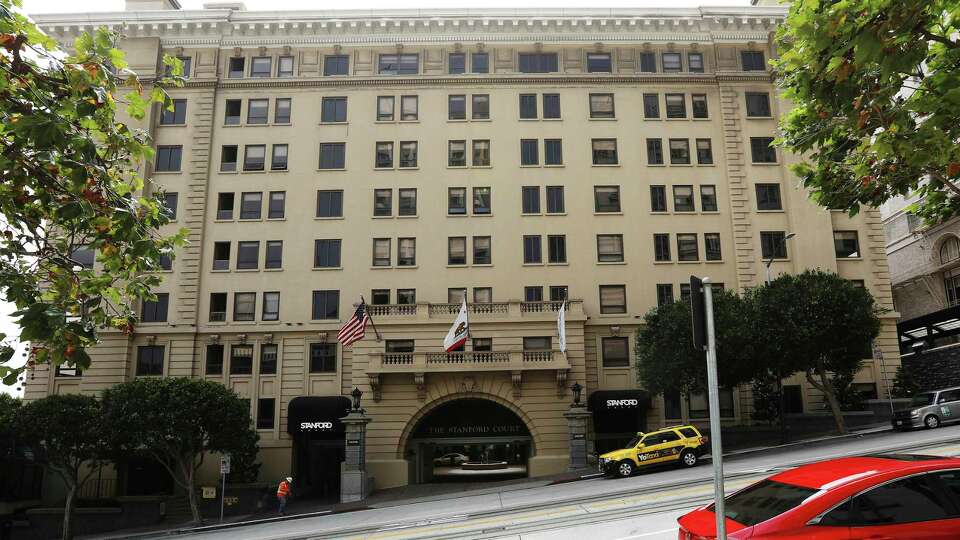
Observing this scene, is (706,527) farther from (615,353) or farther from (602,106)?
(602,106)

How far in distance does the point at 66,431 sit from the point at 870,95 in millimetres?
34688

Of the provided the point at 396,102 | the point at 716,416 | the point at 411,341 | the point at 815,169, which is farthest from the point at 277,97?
the point at 716,416

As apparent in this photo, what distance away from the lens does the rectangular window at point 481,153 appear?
140ft

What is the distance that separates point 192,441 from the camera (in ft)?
108

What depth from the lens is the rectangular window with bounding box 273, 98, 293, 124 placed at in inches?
1704

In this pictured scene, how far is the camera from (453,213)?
137 ft

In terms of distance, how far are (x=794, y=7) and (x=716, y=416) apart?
6.55m

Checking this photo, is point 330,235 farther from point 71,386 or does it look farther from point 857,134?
point 857,134

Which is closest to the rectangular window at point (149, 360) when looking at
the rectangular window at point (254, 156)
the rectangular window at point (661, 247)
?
the rectangular window at point (254, 156)

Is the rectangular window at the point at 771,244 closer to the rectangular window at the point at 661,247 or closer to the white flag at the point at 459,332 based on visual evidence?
the rectangular window at the point at 661,247

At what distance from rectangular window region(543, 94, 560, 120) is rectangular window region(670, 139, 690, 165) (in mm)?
7131

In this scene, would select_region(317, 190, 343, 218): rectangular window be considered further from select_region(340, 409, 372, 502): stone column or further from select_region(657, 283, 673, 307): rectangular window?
select_region(657, 283, 673, 307): rectangular window

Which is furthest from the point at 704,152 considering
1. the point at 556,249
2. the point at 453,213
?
the point at 453,213

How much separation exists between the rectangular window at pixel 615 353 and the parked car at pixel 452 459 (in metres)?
9.42
